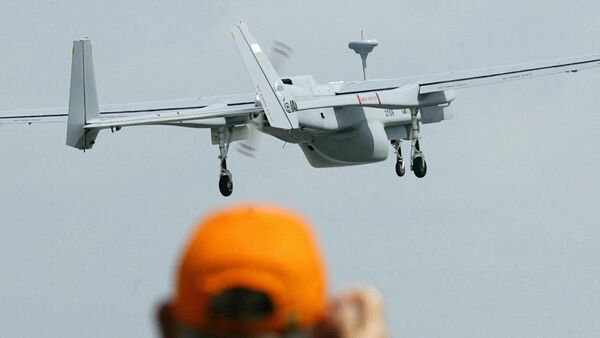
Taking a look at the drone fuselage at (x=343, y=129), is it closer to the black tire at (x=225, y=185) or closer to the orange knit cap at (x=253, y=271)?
the black tire at (x=225, y=185)

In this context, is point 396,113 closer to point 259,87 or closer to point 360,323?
point 259,87

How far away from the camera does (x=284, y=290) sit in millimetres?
4152

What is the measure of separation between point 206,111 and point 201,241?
6770 centimetres

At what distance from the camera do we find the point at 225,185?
2800 inches

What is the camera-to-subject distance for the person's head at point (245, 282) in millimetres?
4137

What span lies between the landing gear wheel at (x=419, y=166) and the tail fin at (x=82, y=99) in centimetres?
1427

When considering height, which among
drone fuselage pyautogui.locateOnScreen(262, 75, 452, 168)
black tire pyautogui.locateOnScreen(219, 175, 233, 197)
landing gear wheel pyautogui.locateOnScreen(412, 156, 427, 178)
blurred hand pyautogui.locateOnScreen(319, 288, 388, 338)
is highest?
drone fuselage pyautogui.locateOnScreen(262, 75, 452, 168)

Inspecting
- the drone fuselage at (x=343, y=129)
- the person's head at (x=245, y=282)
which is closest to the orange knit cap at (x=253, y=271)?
the person's head at (x=245, y=282)

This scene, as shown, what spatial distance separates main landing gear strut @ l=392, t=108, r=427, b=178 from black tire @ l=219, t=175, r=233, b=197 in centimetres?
783

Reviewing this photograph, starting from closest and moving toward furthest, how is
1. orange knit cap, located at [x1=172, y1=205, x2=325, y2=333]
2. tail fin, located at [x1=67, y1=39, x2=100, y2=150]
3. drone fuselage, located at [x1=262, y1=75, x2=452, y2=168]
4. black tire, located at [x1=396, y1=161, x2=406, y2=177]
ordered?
orange knit cap, located at [x1=172, y1=205, x2=325, y2=333], tail fin, located at [x1=67, y1=39, x2=100, y2=150], drone fuselage, located at [x1=262, y1=75, x2=452, y2=168], black tire, located at [x1=396, y1=161, x2=406, y2=177]

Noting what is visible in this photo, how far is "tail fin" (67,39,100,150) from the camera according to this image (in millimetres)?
64188

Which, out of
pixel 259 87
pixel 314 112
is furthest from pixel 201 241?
A: pixel 314 112

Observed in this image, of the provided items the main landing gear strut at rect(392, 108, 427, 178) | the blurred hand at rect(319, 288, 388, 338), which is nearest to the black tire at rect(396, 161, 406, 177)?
the main landing gear strut at rect(392, 108, 427, 178)

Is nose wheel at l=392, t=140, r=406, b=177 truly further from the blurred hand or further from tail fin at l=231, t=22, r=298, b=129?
the blurred hand
